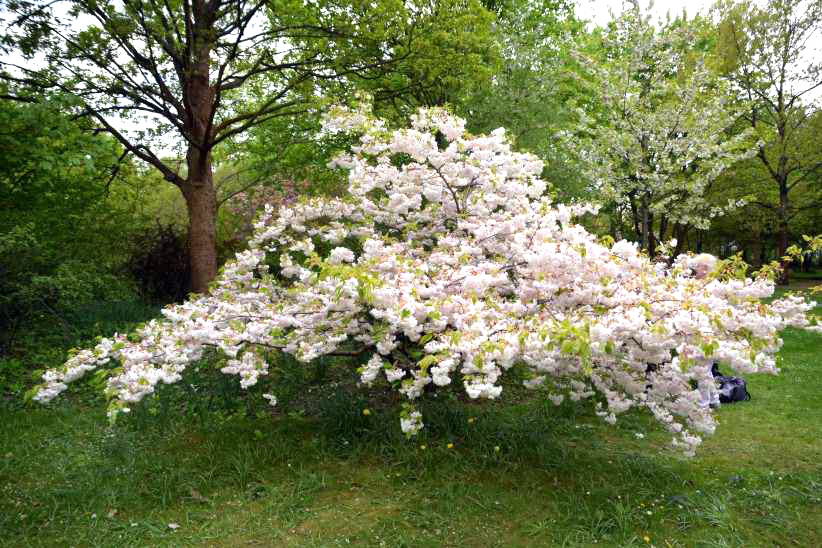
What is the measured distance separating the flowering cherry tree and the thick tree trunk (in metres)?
3.42

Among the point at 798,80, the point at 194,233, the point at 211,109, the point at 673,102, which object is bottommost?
the point at 194,233

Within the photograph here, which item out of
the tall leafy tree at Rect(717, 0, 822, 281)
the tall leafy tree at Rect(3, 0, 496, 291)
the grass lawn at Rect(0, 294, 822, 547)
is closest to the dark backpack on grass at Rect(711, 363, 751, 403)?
the grass lawn at Rect(0, 294, 822, 547)

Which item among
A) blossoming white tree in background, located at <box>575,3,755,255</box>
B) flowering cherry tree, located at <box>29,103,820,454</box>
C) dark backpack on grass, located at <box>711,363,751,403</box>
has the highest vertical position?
blossoming white tree in background, located at <box>575,3,755,255</box>

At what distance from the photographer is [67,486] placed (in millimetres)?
4578

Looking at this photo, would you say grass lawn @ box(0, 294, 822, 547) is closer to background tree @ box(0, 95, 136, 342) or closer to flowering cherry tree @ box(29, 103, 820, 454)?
flowering cherry tree @ box(29, 103, 820, 454)

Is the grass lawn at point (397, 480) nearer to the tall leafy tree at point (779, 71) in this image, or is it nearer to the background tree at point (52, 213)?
the background tree at point (52, 213)

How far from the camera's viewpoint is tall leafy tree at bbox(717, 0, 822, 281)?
1692 centimetres

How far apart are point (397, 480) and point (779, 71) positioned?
19803 millimetres

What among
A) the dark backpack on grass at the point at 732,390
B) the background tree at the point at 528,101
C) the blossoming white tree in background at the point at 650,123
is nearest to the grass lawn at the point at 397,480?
the dark backpack on grass at the point at 732,390

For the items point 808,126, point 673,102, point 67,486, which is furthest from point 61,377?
point 808,126

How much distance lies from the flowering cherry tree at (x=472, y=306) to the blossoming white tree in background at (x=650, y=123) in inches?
286

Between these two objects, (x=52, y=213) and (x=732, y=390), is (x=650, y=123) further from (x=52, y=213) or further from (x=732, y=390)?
(x=52, y=213)

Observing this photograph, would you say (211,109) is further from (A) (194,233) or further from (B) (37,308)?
(B) (37,308)

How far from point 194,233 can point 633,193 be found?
10.5 m
